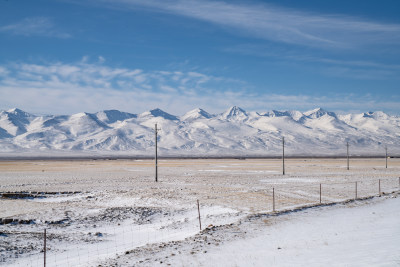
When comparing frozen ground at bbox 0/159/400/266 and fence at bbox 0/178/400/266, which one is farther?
fence at bbox 0/178/400/266

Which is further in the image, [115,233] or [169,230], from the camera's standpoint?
[169,230]

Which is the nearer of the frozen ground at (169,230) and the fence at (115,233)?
the frozen ground at (169,230)

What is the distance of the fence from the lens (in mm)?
12492

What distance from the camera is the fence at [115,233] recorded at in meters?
12.5

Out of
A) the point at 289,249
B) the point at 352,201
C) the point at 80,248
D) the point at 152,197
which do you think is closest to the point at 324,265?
the point at 289,249

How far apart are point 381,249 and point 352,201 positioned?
471 inches

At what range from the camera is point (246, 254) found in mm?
11641

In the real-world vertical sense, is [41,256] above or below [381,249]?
below

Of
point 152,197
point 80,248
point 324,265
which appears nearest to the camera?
point 324,265

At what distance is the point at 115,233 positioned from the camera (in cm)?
1628

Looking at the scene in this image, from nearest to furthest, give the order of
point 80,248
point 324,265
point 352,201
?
point 324,265
point 80,248
point 352,201

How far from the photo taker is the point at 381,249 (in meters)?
11.0

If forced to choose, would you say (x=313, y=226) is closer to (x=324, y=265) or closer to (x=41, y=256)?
(x=324, y=265)

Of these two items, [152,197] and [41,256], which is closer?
[41,256]
